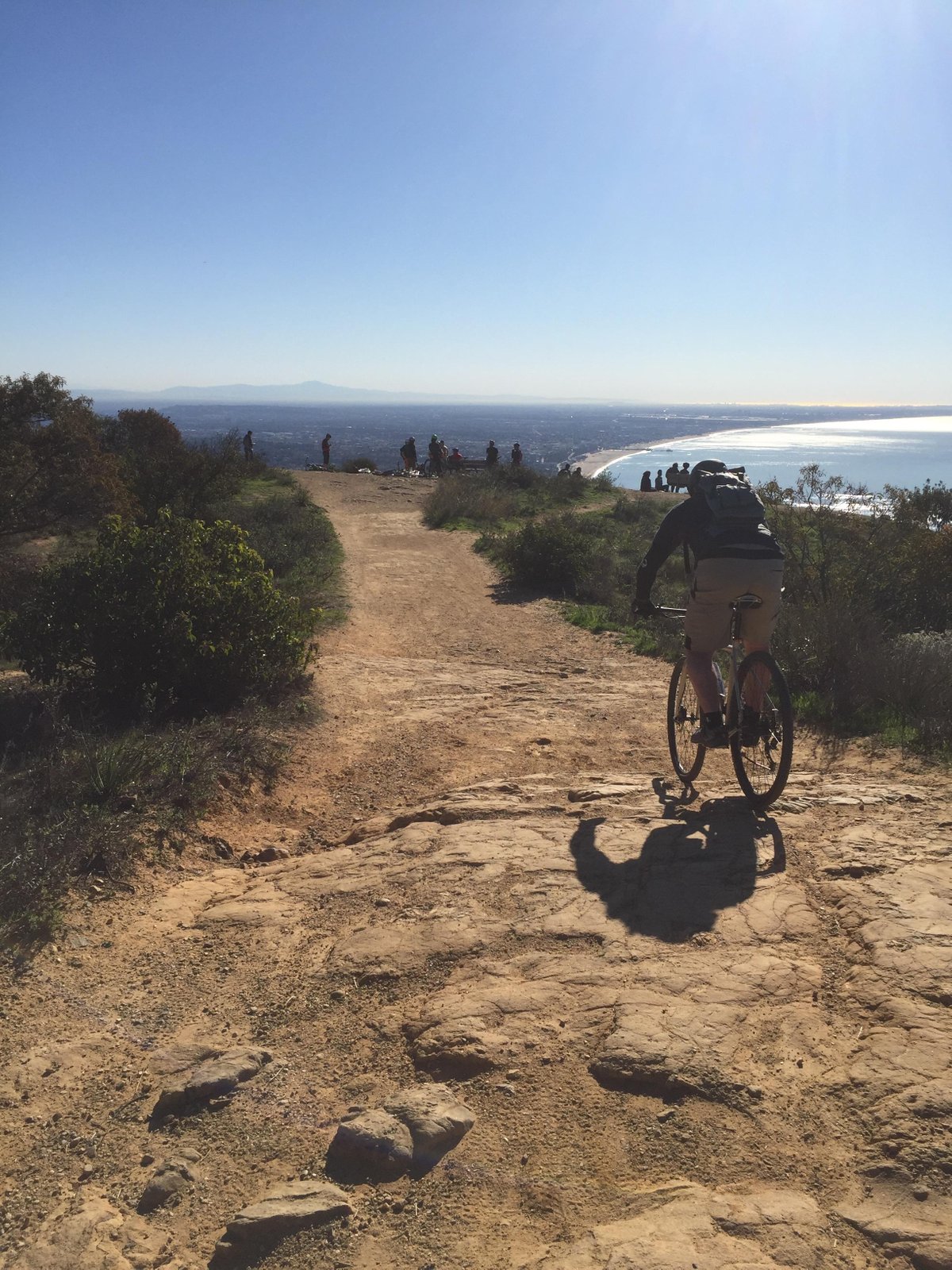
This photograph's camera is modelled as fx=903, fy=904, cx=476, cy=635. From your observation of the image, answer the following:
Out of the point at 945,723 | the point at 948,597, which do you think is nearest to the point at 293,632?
the point at 945,723

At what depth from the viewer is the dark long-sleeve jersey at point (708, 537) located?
4.30m

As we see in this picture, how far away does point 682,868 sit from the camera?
3.77 meters

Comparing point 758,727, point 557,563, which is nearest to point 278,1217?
point 758,727

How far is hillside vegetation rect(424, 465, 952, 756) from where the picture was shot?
20.6 ft

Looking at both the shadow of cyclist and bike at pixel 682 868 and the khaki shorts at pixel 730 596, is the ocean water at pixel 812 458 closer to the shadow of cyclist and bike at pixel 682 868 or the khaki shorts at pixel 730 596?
the khaki shorts at pixel 730 596

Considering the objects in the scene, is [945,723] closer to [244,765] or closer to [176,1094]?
[244,765]

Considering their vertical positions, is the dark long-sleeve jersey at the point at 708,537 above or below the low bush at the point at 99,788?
above

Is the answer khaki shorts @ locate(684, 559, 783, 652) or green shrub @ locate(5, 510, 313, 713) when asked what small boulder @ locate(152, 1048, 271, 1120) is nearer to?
khaki shorts @ locate(684, 559, 783, 652)

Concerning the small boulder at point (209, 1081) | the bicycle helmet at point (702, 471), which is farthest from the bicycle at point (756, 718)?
the small boulder at point (209, 1081)

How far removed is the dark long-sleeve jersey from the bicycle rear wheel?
19.5 inches

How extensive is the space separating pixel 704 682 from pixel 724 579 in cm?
60

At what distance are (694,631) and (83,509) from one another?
32.0 feet

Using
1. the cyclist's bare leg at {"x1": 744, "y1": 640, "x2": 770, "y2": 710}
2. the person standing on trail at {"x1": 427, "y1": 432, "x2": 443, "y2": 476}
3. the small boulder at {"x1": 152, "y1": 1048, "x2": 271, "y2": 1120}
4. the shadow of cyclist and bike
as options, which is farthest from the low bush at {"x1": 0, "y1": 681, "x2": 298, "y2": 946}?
the person standing on trail at {"x1": 427, "y1": 432, "x2": 443, "y2": 476}

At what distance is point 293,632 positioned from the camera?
278 inches
